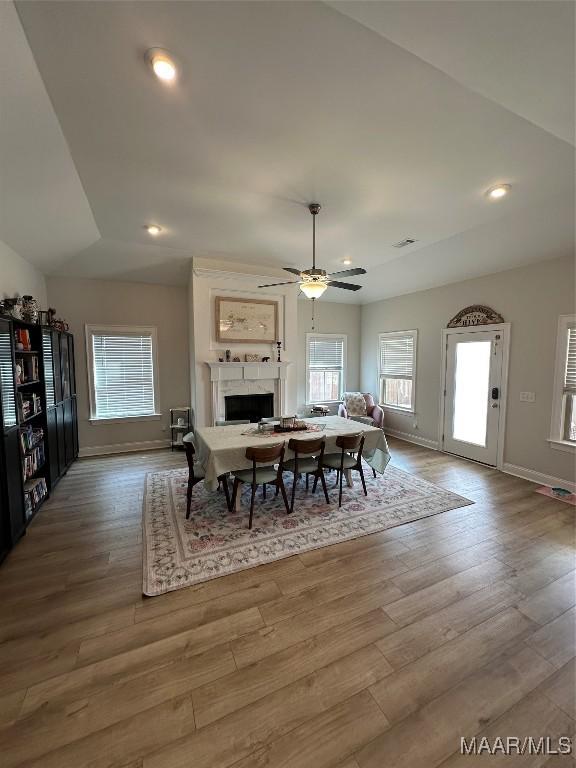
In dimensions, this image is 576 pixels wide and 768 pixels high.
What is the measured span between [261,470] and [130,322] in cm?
380

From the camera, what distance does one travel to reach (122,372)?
17.7ft

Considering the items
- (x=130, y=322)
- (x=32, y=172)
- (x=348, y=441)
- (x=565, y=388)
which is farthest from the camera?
(x=130, y=322)

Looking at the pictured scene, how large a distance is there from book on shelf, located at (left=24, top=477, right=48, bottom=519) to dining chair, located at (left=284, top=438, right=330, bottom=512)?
8.37ft

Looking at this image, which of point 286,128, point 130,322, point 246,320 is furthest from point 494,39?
point 130,322

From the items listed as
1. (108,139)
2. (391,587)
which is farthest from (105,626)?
(108,139)

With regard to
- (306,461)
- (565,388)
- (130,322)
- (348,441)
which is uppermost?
(130,322)

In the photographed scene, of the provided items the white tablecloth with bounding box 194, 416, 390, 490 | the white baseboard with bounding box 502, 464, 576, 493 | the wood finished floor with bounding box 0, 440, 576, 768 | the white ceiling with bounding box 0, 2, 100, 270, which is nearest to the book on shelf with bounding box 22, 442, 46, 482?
the wood finished floor with bounding box 0, 440, 576, 768

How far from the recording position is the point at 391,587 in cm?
223

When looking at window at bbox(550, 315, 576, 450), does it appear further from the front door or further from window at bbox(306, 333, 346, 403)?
window at bbox(306, 333, 346, 403)

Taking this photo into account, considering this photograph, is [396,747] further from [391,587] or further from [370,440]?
[370,440]

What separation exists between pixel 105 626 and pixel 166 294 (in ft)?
16.1

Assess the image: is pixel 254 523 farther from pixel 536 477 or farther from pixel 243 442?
→ pixel 536 477

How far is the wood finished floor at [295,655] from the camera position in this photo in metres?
1.34

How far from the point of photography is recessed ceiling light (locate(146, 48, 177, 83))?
166 cm
